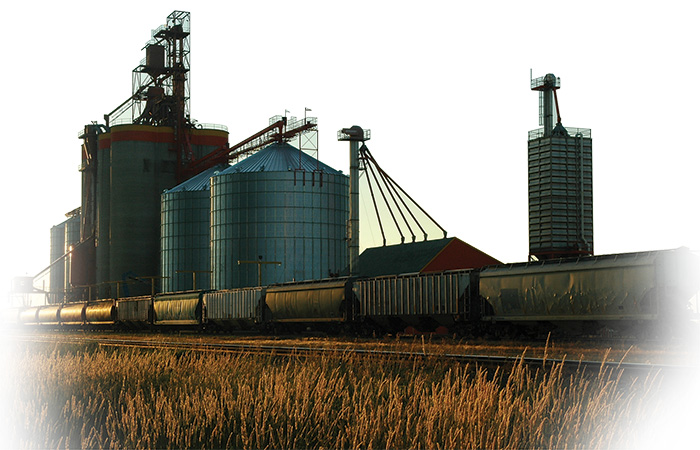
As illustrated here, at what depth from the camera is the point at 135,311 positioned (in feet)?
229

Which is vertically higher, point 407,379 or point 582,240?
point 582,240

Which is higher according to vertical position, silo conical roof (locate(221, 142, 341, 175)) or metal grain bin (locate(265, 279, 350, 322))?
silo conical roof (locate(221, 142, 341, 175))

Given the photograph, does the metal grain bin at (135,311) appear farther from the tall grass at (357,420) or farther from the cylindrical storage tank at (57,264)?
the cylindrical storage tank at (57,264)

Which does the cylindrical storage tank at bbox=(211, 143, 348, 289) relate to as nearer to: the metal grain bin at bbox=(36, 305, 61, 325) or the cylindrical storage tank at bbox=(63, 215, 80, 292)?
the metal grain bin at bbox=(36, 305, 61, 325)

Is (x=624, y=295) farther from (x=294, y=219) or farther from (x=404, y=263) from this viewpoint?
(x=294, y=219)

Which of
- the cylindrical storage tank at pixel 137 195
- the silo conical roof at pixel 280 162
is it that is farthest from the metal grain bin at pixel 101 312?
the cylindrical storage tank at pixel 137 195

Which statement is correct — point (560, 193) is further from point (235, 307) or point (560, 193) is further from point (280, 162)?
point (235, 307)

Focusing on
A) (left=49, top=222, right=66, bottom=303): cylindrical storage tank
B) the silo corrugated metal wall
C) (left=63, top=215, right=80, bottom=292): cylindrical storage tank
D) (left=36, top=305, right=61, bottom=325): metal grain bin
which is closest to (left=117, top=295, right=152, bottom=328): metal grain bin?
(left=36, top=305, right=61, bottom=325): metal grain bin

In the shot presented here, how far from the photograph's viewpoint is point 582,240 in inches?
3381

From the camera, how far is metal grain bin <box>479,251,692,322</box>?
87.9 ft

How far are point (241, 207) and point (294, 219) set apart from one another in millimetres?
5278

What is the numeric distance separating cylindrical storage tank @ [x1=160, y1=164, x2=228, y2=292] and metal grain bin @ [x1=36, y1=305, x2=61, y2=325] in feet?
37.3

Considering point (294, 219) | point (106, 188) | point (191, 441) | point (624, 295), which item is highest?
A: point (106, 188)

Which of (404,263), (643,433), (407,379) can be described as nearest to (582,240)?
(404,263)
